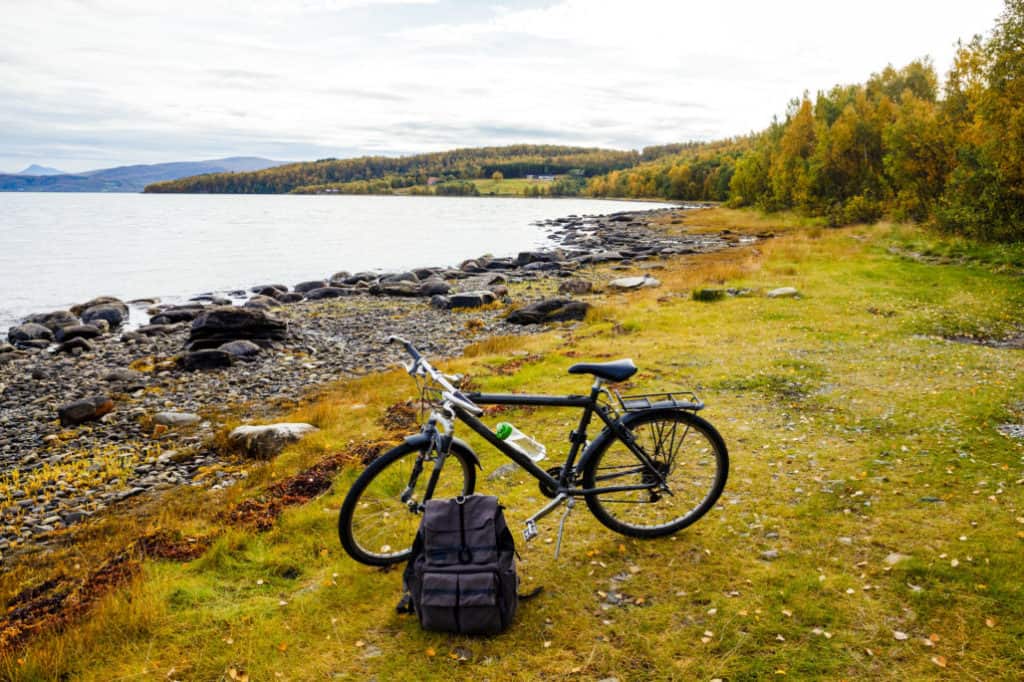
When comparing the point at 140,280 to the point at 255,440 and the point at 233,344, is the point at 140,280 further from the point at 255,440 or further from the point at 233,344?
the point at 255,440

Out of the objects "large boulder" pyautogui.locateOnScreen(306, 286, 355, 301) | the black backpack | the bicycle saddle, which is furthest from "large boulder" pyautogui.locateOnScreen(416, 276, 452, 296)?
the black backpack

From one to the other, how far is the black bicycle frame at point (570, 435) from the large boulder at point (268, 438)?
727 cm

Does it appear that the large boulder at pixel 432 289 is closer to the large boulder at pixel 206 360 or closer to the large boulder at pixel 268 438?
the large boulder at pixel 206 360

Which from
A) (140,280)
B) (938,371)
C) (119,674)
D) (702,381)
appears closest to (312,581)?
(119,674)

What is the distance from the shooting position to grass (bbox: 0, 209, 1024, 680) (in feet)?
18.0

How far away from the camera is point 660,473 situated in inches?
286

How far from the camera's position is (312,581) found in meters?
7.03

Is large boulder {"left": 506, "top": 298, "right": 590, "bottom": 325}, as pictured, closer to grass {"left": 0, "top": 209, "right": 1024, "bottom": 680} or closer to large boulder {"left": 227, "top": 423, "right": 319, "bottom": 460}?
grass {"left": 0, "top": 209, "right": 1024, "bottom": 680}

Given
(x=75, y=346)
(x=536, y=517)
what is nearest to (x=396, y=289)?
(x=75, y=346)

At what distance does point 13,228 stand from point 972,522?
118110 mm

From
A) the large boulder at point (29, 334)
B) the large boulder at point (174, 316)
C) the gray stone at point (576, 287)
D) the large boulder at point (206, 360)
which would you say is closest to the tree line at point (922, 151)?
the gray stone at point (576, 287)

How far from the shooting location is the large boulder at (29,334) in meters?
27.0

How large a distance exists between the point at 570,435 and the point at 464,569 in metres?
1.97

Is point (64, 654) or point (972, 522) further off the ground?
point (972, 522)
